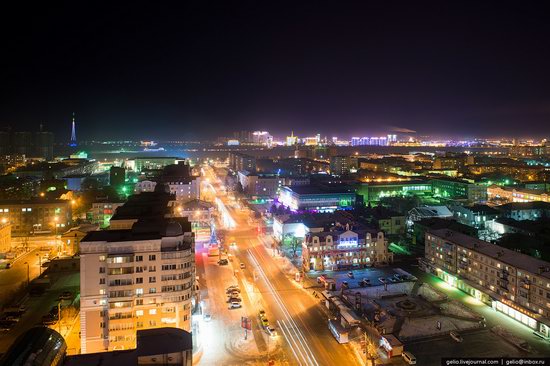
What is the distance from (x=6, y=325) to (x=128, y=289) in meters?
4.38

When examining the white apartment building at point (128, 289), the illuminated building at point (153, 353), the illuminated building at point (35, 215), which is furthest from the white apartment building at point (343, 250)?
the illuminated building at point (35, 215)

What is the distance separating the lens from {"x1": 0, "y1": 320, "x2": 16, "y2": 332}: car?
36.7ft

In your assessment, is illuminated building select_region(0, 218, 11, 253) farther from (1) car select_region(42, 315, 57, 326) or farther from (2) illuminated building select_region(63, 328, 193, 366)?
(2) illuminated building select_region(63, 328, 193, 366)

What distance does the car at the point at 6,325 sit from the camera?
11195mm

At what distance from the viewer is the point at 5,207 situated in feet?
70.2

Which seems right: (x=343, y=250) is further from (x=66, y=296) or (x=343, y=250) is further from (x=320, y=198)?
(x=320, y=198)

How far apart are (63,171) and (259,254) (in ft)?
106

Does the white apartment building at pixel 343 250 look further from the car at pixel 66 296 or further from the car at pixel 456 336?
the car at pixel 66 296

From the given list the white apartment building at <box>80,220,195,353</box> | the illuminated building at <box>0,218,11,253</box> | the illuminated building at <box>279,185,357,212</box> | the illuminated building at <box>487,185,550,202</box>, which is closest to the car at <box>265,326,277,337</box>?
the white apartment building at <box>80,220,195,353</box>

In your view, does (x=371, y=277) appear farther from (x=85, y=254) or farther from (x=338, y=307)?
(x=85, y=254)

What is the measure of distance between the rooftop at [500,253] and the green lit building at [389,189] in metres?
16.6

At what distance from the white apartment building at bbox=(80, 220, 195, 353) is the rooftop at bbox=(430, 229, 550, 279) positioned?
9.68 meters

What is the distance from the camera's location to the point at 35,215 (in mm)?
21797

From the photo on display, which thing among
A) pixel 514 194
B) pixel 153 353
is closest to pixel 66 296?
pixel 153 353
